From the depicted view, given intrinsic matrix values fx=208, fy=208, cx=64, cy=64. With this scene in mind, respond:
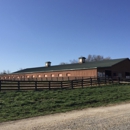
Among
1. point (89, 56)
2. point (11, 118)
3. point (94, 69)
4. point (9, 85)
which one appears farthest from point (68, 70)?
point (89, 56)

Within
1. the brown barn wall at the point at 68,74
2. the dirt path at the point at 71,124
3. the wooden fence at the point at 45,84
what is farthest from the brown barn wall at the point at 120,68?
the dirt path at the point at 71,124

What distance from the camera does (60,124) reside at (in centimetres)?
814

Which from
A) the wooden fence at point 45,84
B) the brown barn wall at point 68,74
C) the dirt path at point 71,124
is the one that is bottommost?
the dirt path at point 71,124

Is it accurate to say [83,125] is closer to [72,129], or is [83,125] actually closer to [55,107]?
[72,129]

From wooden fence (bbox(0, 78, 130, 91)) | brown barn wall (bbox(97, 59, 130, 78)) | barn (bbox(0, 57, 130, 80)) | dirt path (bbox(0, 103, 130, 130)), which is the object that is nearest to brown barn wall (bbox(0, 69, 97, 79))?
barn (bbox(0, 57, 130, 80))

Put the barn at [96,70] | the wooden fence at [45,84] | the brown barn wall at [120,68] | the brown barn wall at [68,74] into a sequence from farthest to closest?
1. the brown barn wall at [68,74]
2. the brown barn wall at [120,68]
3. the barn at [96,70]
4. the wooden fence at [45,84]

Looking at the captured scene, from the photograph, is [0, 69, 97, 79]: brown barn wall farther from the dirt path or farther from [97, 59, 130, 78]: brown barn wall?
the dirt path

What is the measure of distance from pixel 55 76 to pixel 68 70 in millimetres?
5115

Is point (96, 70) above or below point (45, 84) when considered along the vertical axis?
above

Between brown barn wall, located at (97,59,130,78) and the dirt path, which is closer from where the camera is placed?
the dirt path

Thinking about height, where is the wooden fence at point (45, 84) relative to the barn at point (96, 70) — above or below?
below

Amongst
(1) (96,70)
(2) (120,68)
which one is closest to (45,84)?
(1) (96,70)

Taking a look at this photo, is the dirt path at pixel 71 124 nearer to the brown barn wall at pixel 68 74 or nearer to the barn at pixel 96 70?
the barn at pixel 96 70

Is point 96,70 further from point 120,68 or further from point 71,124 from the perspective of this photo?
point 71,124
